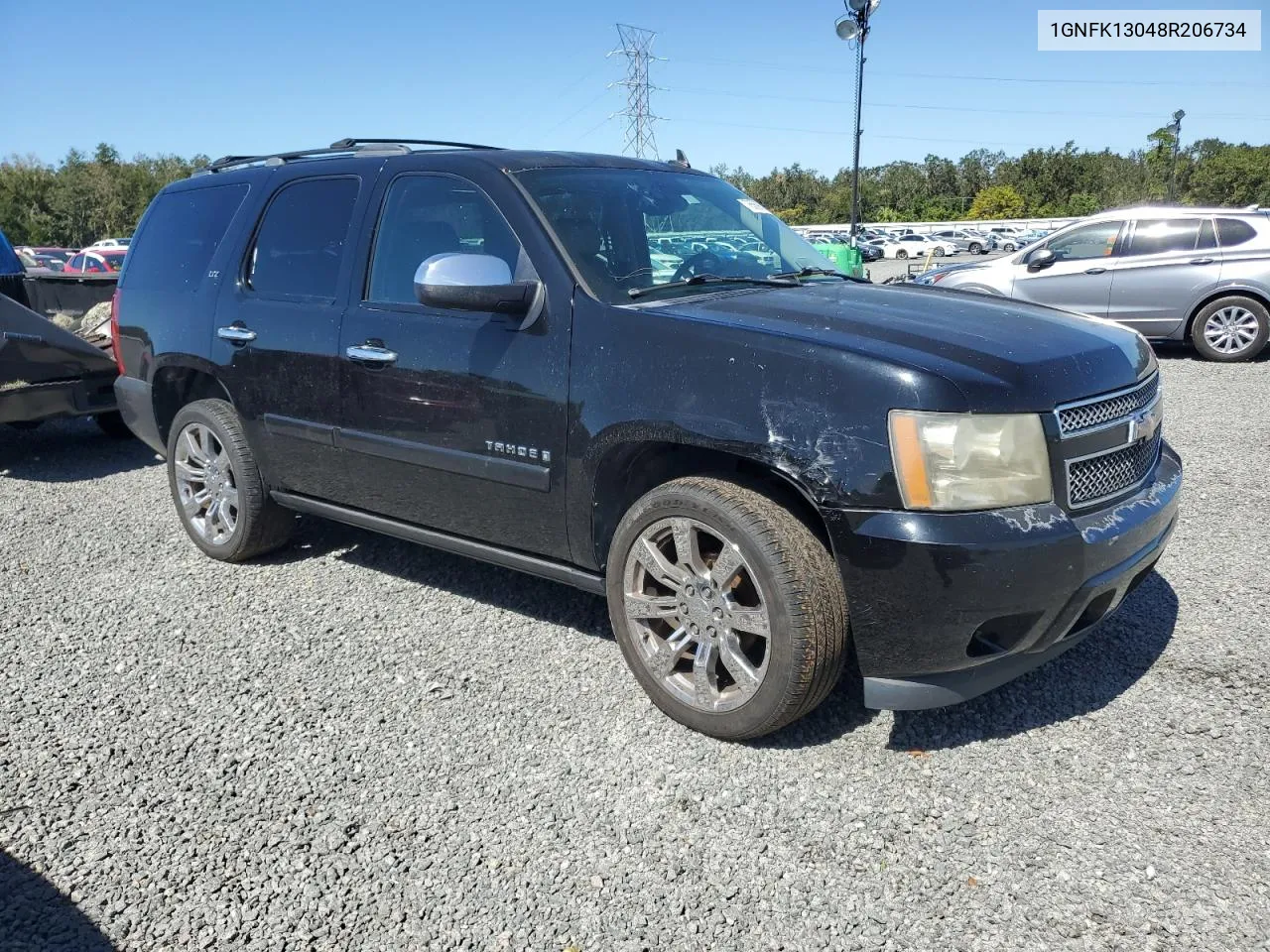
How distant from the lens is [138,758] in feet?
10.4

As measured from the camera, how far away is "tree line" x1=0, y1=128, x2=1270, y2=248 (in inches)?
2544

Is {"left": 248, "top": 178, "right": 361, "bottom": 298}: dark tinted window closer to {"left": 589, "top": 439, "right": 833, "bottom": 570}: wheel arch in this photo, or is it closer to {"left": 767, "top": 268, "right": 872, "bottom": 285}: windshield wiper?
{"left": 589, "top": 439, "right": 833, "bottom": 570}: wheel arch

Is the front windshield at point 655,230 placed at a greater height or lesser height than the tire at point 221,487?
greater

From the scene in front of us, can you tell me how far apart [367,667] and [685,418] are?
1.70 meters

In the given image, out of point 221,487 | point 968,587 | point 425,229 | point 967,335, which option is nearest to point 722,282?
point 967,335

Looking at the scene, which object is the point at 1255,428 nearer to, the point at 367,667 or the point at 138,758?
the point at 367,667

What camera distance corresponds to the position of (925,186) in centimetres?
8438

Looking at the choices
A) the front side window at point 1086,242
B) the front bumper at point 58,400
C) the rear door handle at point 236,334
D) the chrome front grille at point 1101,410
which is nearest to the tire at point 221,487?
the rear door handle at point 236,334

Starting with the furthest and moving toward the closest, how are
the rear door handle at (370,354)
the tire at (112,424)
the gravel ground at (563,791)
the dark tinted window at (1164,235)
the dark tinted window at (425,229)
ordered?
the dark tinted window at (1164,235), the tire at (112,424), the rear door handle at (370,354), the dark tinted window at (425,229), the gravel ground at (563,791)

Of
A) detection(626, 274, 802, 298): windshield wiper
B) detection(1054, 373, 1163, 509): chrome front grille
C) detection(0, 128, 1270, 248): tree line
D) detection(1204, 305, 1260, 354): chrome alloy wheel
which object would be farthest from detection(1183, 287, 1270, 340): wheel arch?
detection(0, 128, 1270, 248): tree line

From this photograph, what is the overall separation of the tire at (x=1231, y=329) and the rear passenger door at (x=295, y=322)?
9595mm

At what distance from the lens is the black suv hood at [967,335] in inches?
108

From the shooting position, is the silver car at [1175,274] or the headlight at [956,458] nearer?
the headlight at [956,458]

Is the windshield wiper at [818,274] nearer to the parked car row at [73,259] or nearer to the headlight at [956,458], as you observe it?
the headlight at [956,458]
